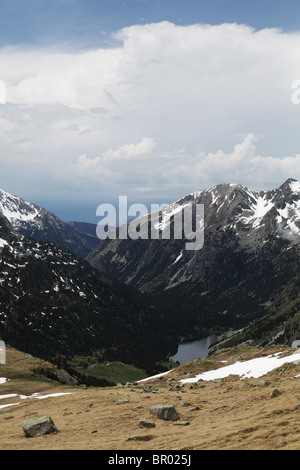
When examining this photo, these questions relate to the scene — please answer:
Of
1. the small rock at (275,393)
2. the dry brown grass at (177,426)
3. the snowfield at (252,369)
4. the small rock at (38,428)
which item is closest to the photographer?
the dry brown grass at (177,426)

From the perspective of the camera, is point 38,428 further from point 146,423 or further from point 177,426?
point 177,426

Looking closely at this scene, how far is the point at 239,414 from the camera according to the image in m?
31.0

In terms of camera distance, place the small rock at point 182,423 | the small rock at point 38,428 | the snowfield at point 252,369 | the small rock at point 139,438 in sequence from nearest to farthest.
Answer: the small rock at point 139,438
the small rock at point 182,423
the small rock at point 38,428
the snowfield at point 252,369

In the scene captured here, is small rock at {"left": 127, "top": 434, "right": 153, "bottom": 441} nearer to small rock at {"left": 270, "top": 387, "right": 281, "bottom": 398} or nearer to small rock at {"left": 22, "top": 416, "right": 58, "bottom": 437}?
small rock at {"left": 22, "top": 416, "right": 58, "bottom": 437}

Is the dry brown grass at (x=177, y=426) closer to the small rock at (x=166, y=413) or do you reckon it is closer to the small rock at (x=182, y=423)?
the small rock at (x=182, y=423)

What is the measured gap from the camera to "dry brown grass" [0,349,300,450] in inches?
927

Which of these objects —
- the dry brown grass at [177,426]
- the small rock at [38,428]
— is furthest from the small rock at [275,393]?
the small rock at [38,428]

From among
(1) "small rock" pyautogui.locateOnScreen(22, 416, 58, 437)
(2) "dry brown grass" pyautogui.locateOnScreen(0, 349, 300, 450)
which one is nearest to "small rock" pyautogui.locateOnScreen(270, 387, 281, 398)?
(2) "dry brown grass" pyautogui.locateOnScreen(0, 349, 300, 450)

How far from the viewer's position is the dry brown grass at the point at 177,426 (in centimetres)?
2355

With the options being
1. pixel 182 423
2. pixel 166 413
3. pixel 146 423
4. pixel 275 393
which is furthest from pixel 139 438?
pixel 275 393

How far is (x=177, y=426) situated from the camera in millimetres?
30391

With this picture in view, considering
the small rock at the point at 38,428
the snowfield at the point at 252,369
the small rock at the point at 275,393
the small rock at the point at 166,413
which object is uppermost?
the small rock at the point at 275,393
